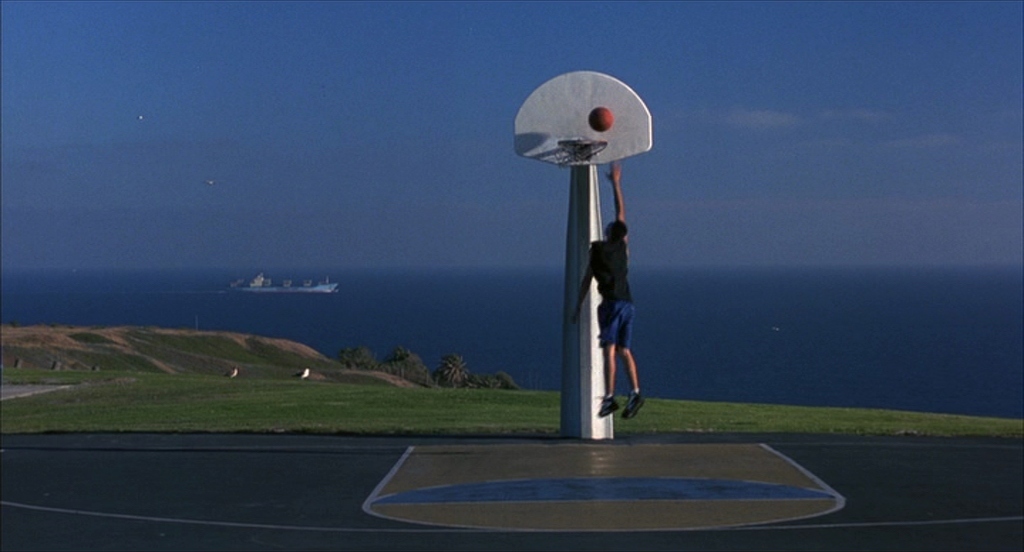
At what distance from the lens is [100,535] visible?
1545 cm

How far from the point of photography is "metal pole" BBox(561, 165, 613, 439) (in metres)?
20.9

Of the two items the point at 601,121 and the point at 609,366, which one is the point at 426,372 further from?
the point at 609,366

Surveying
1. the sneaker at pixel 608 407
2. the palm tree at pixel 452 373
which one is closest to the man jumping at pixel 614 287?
the sneaker at pixel 608 407

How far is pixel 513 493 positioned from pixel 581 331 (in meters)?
4.10

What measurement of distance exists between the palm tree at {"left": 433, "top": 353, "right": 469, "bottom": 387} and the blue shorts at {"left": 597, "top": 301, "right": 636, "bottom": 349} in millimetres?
46632

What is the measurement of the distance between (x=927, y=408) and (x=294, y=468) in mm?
48914

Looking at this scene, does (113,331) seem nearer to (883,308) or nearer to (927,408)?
(927,408)

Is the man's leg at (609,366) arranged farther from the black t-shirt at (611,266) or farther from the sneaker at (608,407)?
the sneaker at (608,407)

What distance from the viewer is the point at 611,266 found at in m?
8.97

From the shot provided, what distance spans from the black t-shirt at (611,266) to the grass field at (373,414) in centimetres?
1381

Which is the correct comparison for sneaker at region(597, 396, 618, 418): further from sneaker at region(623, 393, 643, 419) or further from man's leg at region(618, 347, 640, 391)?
man's leg at region(618, 347, 640, 391)

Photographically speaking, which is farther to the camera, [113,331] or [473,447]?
[113,331]

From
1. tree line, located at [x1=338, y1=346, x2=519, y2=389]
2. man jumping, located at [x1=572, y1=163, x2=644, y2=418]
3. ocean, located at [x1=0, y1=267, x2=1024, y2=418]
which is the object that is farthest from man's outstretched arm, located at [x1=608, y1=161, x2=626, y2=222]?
tree line, located at [x1=338, y1=346, x2=519, y2=389]

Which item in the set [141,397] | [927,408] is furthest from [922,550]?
[927,408]
